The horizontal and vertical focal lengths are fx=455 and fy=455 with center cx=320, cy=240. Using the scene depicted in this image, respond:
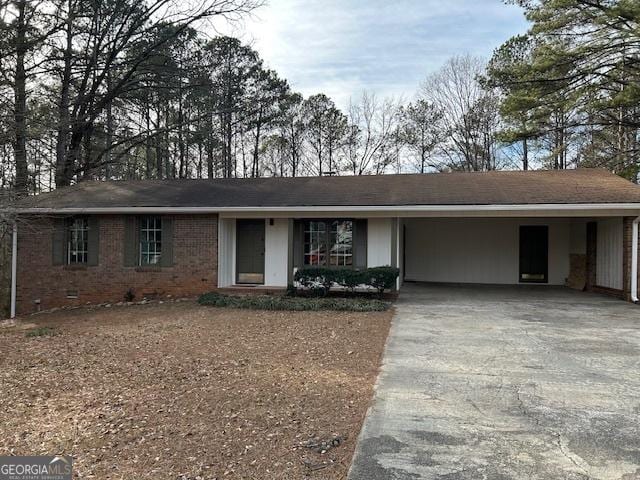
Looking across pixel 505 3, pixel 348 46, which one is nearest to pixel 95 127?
pixel 348 46

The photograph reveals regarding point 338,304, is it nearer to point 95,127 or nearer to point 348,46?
point 348,46

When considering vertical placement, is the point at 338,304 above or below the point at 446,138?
below

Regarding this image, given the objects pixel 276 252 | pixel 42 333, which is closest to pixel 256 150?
pixel 276 252

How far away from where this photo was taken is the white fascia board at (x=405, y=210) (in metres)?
10.5

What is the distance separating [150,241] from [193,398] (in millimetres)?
9009

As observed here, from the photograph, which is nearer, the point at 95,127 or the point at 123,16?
the point at 123,16

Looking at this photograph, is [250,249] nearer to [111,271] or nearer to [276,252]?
[276,252]

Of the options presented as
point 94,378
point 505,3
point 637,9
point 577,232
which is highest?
point 505,3

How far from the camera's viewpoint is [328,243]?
12.3 meters

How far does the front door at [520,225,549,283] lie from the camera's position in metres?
14.8

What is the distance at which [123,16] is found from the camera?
723 inches

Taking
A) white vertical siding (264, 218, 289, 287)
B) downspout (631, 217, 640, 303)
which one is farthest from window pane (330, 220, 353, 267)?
downspout (631, 217, 640, 303)

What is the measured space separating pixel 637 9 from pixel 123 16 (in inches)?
716

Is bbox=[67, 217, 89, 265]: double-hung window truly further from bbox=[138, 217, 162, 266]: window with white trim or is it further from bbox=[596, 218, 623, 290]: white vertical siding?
bbox=[596, 218, 623, 290]: white vertical siding
